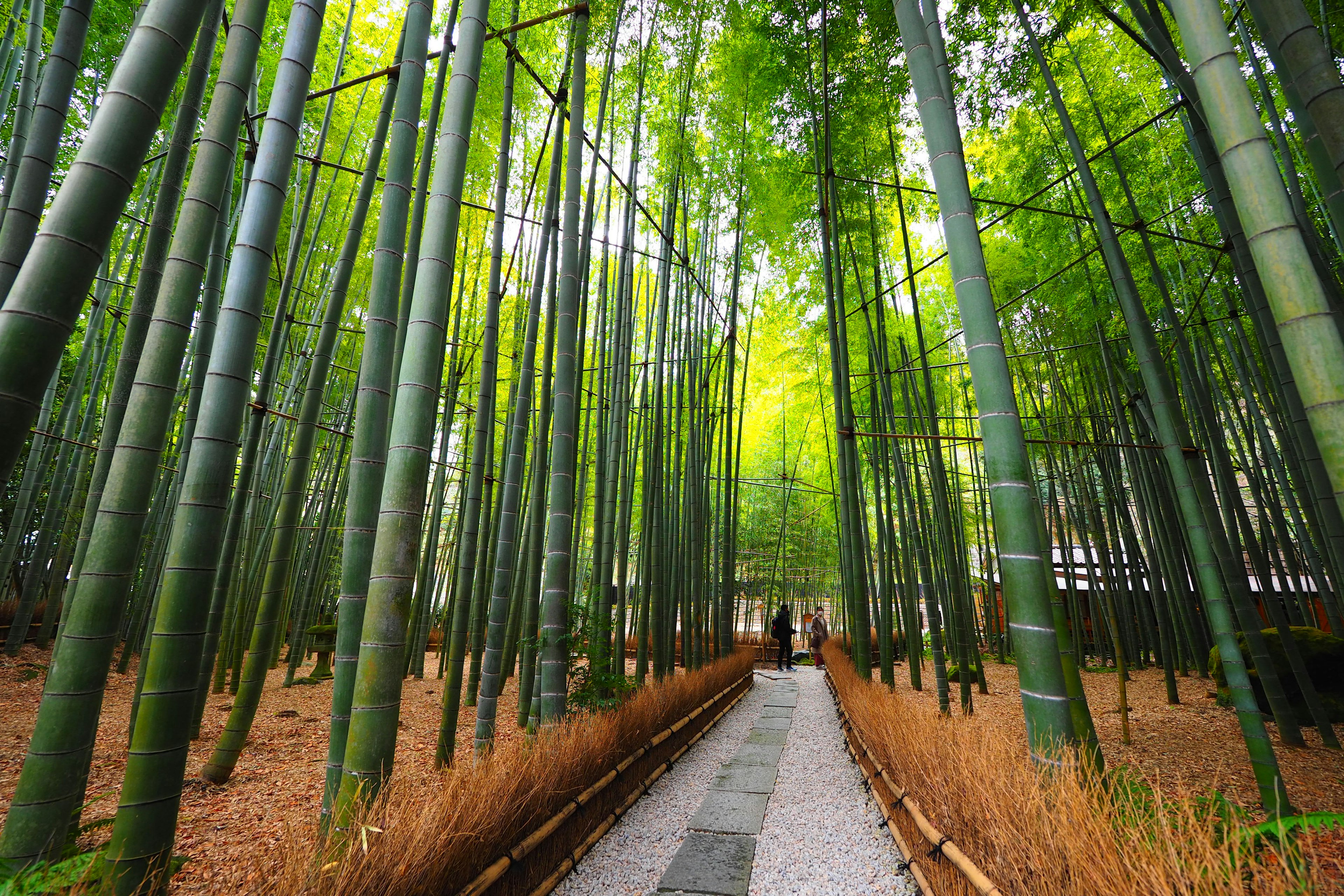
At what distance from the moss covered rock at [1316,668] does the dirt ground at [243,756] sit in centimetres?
495

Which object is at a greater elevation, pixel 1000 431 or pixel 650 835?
pixel 1000 431

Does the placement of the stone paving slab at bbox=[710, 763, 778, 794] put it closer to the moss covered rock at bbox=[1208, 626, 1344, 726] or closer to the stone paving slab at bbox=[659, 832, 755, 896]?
the stone paving slab at bbox=[659, 832, 755, 896]

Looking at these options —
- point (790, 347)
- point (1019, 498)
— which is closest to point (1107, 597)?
point (1019, 498)

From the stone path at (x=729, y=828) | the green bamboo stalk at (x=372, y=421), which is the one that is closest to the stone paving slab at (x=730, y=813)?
the stone path at (x=729, y=828)

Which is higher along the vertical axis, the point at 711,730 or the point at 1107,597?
the point at 1107,597

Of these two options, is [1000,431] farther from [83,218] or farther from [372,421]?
[83,218]

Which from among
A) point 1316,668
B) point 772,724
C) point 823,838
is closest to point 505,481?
point 823,838

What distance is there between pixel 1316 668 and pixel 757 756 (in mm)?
3609

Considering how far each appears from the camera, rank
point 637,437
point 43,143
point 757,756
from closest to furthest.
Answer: point 43,143
point 757,756
point 637,437

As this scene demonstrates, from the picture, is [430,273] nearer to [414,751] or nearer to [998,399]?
[998,399]

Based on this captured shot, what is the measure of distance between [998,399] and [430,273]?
1.69 metres

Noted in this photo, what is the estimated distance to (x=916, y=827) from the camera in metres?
2.00

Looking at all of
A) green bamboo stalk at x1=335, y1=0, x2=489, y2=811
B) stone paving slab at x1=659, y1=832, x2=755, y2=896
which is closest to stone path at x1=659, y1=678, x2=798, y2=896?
stone paving slab at x1=659, y1=832, x2=755, y2=896

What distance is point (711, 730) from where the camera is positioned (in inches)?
174
